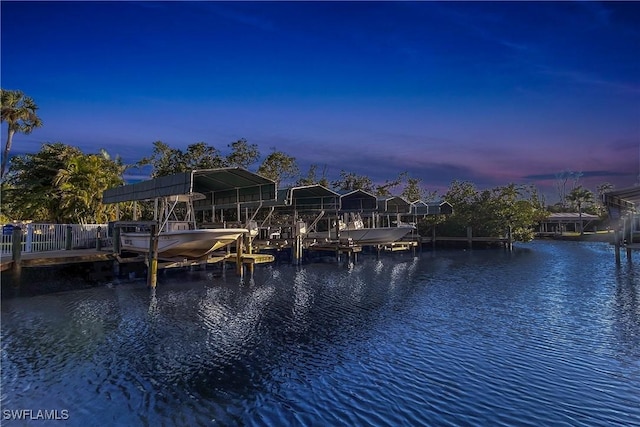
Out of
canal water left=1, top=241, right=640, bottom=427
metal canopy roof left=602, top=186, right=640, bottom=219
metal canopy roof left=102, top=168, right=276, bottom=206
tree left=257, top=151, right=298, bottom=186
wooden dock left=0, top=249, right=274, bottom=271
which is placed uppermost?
tree left=257, top=151, right=298, bottom=186

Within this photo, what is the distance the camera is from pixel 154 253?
17.9 m

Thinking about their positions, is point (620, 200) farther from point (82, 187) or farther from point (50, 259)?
point (82, 187)

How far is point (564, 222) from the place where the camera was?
220ft

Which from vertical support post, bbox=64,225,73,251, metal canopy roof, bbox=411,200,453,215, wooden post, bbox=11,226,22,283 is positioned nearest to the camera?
wooden post, bbox=11,226,22,283

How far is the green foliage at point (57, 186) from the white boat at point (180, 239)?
10.0m

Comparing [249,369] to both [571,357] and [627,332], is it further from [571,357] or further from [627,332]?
[627,332]

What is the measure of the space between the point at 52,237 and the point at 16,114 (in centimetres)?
1719

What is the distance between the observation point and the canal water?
666 centimetres

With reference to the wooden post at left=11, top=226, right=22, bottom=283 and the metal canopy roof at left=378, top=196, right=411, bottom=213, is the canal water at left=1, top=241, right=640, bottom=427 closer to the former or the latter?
the wooden post at left=11, top=226, right=22, bottom=283

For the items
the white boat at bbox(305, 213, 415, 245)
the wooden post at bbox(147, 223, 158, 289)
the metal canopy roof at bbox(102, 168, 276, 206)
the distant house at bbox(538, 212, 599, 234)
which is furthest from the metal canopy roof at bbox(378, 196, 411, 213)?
the distant house at bbox(538, 212, 599, 234)

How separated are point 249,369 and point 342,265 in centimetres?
2085

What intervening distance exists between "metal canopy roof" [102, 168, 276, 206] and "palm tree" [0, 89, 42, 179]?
16829mm

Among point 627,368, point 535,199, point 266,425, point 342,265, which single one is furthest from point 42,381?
point 535,199

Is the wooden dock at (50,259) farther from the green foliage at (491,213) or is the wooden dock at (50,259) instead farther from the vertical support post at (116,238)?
the green foliage at (491,213)
